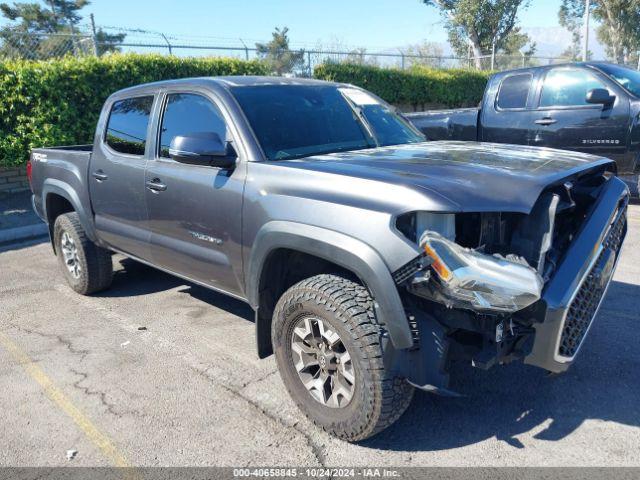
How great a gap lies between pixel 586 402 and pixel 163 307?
3.48 meters

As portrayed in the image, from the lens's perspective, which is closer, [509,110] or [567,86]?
[567,86]

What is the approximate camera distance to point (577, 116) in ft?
24.2

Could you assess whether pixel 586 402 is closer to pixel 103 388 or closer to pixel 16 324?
pixel 103 388

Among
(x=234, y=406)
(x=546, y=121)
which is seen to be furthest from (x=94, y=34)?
(x=234, y=406)

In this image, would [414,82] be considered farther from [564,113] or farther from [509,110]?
[564,113]

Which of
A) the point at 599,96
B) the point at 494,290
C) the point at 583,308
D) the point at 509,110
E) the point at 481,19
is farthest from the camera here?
the point at 481,19

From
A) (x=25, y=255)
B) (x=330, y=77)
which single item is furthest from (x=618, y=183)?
(x=330, y=77)

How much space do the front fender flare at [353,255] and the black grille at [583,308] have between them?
2.55ft

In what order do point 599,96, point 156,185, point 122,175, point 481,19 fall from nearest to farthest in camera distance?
point 156,185 → point 122,175 → point 599,96 → point 481,19

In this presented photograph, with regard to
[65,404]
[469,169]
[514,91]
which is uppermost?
[514,91]

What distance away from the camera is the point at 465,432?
9.64 feet

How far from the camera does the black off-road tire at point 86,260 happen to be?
16.8 ft

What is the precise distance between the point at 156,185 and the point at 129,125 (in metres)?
0.89

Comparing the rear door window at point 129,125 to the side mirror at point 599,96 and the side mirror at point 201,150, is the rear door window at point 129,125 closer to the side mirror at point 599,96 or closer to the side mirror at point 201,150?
the side mirror at point 201,150
